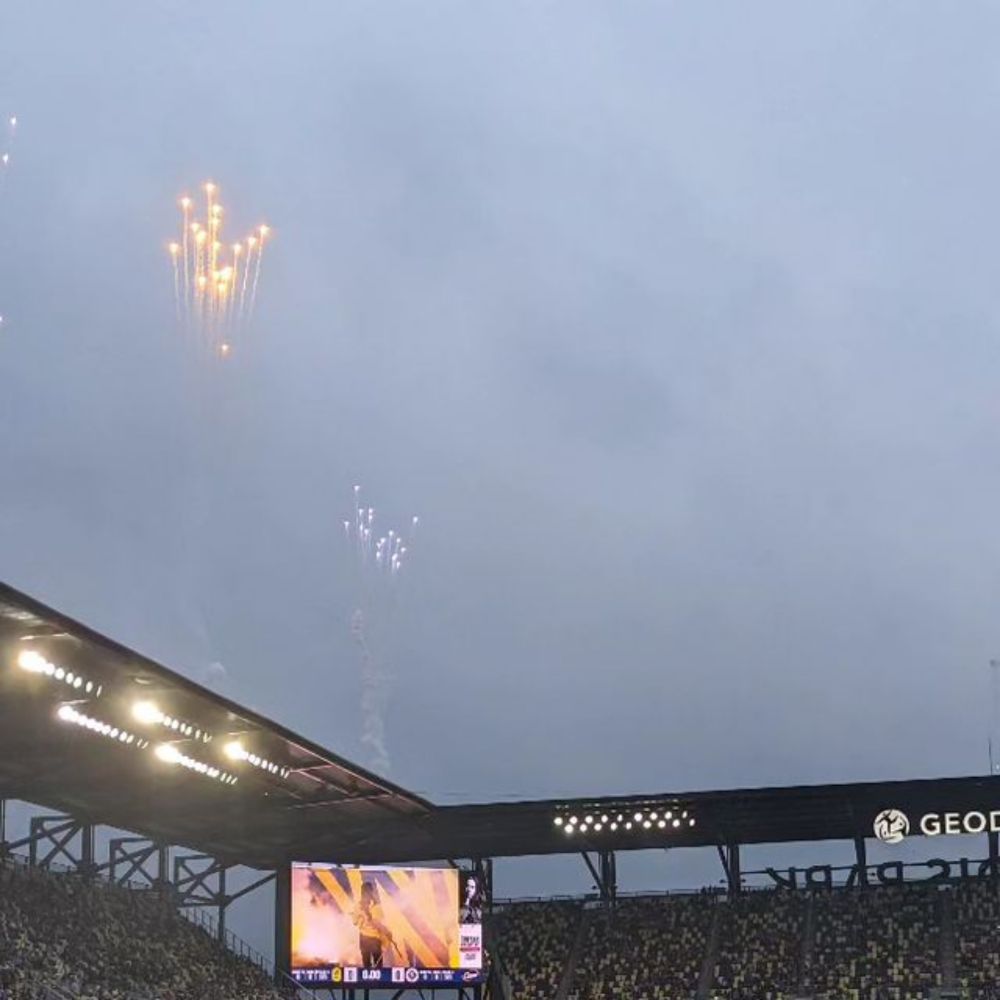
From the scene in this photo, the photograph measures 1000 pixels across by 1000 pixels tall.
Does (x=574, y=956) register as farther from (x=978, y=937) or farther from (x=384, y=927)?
(x=978, y=937)

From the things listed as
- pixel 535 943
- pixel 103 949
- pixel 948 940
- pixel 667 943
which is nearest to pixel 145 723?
pixel 103 949

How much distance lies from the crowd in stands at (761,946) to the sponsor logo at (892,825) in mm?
5799

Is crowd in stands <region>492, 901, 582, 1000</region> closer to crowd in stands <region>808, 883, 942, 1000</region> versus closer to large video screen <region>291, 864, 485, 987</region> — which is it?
large video screen <region>291, 864, 485, 987</region>

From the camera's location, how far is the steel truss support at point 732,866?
66.9 meters

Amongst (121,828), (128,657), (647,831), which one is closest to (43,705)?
(128,657)

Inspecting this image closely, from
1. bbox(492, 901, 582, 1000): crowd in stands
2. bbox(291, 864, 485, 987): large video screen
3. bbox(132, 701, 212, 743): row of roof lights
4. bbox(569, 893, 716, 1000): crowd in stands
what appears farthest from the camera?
bbox(492, 901, 582, 1000): crowd in stands

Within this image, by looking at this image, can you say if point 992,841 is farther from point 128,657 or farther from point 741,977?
point 128,657

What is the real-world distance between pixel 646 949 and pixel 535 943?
181 inches

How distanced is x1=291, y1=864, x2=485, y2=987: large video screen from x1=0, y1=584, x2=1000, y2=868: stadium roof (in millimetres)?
1886

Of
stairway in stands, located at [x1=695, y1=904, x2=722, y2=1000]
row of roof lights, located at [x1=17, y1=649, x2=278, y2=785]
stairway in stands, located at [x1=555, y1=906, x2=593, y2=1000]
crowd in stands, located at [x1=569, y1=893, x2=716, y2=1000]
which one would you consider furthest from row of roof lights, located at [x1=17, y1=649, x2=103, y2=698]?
stairway in stands, located at [x1=695, y1=904, x2=722, y2=1000]

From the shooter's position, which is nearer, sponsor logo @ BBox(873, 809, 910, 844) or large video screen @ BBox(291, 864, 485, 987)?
sponsor logo @ BBox(873, 809, 910, 844)

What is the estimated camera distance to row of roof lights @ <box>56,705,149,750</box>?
4547cm

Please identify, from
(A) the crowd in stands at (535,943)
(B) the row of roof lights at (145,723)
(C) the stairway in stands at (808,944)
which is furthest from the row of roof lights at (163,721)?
(C) the stairway in stands at (808,944)

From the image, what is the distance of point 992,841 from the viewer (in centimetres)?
6397
